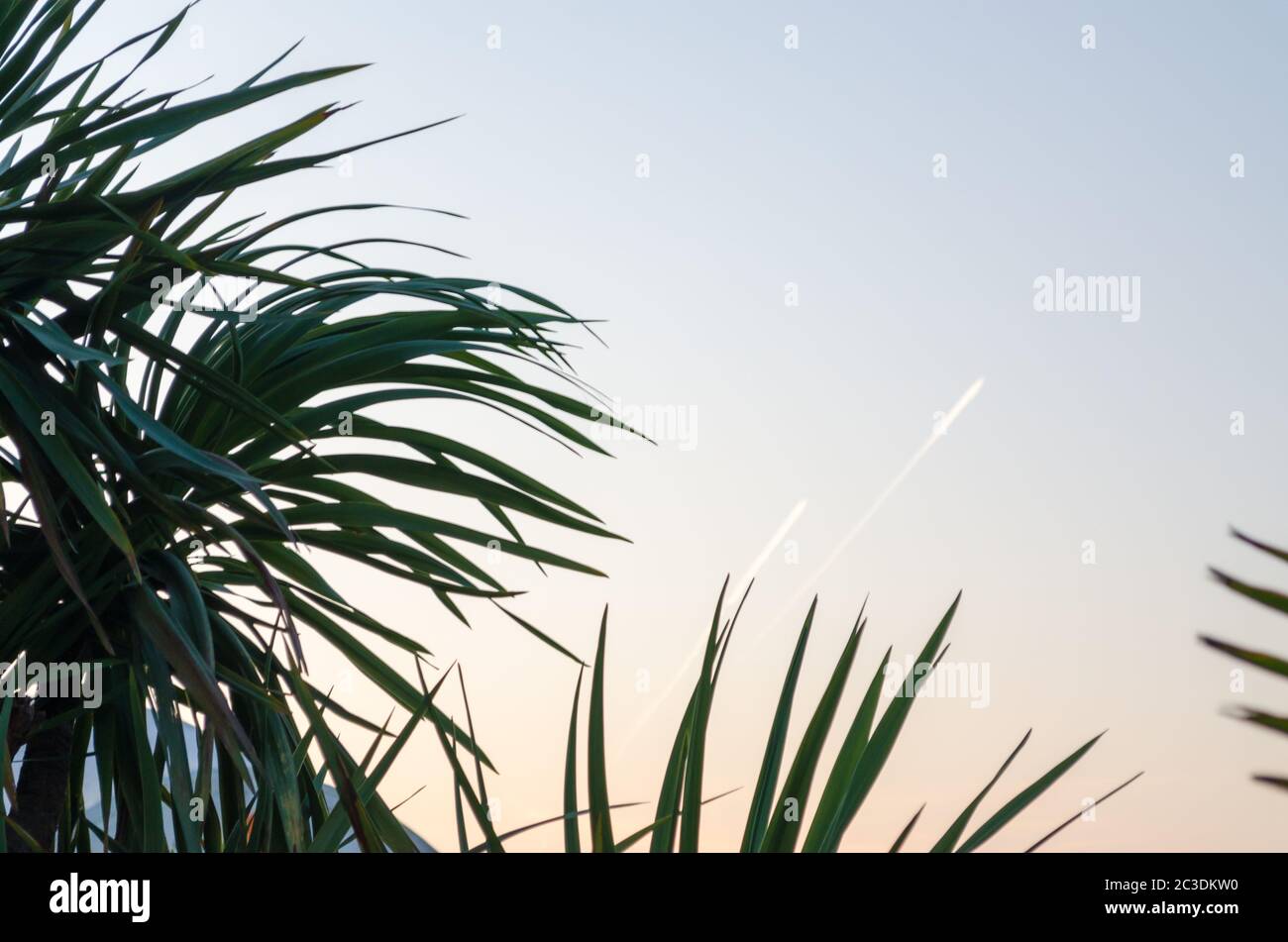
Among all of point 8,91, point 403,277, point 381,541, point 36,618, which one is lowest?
point 36,618

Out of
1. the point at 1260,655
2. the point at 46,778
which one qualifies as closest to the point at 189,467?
the point at 46,778

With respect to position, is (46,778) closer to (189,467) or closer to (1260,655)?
(189,467)

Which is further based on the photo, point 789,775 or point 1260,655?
point 789,775

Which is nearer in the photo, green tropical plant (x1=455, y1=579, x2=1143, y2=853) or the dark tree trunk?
green tropical plant (x1=455, y1=579, x2=1143, y2=853)

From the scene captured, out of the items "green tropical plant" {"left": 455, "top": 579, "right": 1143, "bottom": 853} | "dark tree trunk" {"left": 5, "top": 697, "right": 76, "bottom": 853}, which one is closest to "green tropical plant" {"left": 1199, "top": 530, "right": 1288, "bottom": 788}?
"green tropical plant" {"left": 455, "top": 579, "right": 1143, "bottom": 853}

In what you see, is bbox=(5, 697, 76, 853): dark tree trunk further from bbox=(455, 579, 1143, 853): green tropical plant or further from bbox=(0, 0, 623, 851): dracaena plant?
bbox=(455, 579, 1143, 853): green tropical plant

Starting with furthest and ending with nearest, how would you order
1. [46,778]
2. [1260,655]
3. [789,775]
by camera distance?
[46,778]
[789,775]
[1260,655]

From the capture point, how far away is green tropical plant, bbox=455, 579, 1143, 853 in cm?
91

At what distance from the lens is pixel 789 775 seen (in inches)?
38.7

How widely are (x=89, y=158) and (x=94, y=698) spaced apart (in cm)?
84

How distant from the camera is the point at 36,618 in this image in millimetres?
1677

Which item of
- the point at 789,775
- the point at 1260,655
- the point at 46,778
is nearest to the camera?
the point at 1260,655
